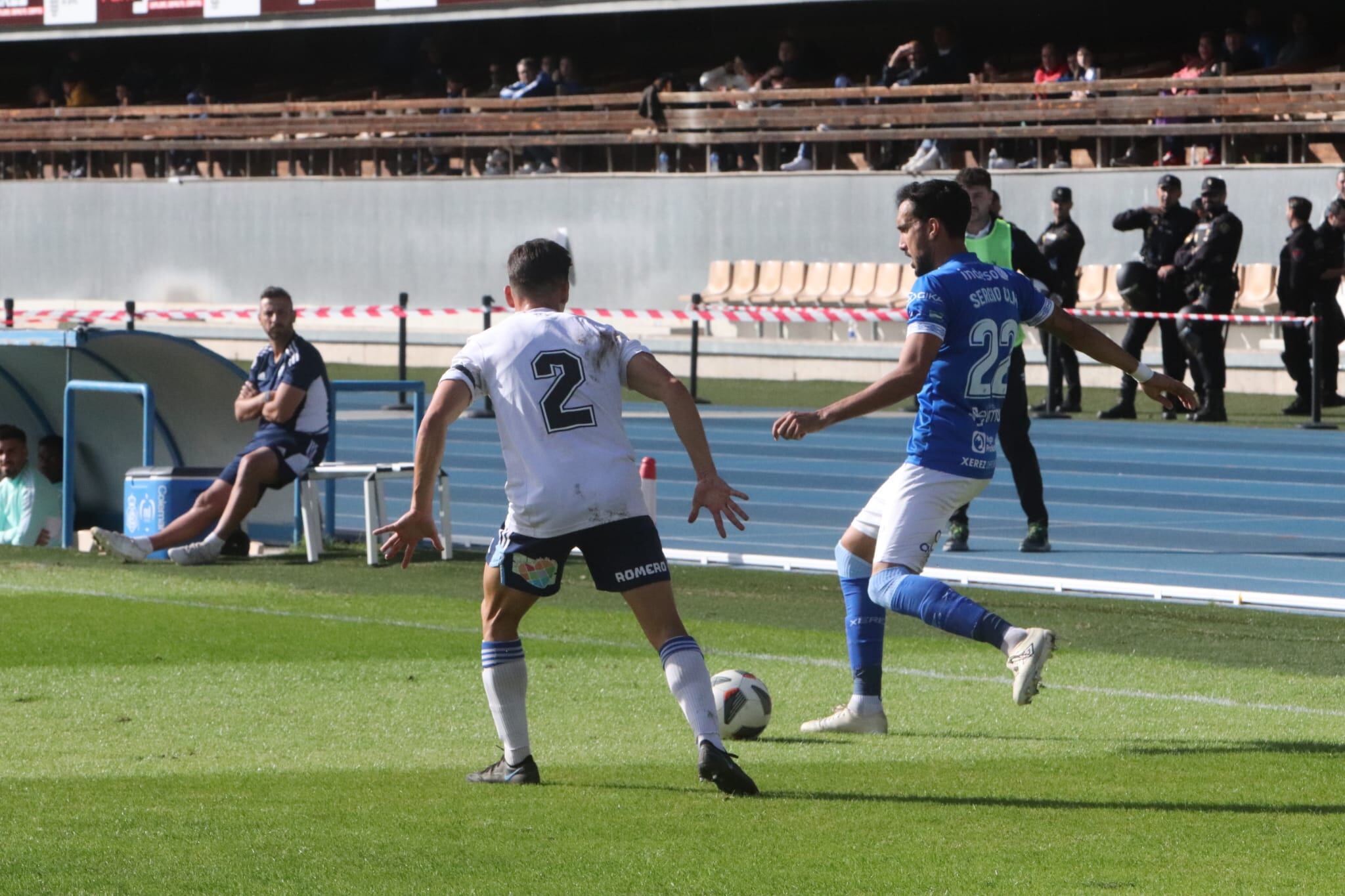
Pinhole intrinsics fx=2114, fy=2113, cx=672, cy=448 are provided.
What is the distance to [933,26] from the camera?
3544 centimetres

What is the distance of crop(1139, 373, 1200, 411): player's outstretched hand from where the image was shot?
23.8 feet

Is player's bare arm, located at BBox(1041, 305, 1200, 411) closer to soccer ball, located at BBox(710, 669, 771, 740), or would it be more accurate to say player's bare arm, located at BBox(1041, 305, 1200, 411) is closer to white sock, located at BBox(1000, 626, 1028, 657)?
white sock, located at BBox(1000, 626, 1028, 657)

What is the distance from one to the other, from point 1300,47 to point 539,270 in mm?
23926

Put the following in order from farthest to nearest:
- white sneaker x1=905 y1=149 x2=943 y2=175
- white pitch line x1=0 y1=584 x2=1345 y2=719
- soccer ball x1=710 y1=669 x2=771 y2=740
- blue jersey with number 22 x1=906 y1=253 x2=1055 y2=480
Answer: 1. white sneaker x1=905 y1=149 x2=943 y2=175
2. white pitch line x1=0 y1=584 x2=1345 y2=719
3. soccer ball x1=710 y1=669 x2=771 y2=740
4. blue jersey with number 22 x1=906 y1=253 x2=1055 y2=480

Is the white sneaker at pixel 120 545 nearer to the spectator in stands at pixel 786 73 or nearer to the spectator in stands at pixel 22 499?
the spectator in stands at pixel 22 499

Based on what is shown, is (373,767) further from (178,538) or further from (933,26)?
(933,26)

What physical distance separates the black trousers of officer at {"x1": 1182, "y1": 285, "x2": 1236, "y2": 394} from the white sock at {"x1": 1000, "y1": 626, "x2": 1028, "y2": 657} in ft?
45.9

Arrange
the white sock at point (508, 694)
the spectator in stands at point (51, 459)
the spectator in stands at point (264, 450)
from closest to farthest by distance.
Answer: the white sock at point (508, 694) → the spectator in stands at point (264, 450) → the spectator in stands at point (51, 459)

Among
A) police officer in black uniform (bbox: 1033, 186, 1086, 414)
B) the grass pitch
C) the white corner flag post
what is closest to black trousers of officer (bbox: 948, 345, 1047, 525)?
the grass pitch

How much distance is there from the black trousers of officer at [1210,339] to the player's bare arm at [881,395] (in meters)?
13.7

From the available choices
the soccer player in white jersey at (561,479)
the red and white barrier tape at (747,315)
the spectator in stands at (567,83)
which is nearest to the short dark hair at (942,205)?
the soccer player in white jersey at (561,479)

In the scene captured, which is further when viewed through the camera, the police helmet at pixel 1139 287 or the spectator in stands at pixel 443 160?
the spectator in stands at pixel 443 160

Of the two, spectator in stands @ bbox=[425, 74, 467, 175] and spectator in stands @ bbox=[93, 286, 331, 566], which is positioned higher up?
spectator in stands @ bbox=[425, 74, 467, 175]

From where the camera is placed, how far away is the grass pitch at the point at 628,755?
4828mm
